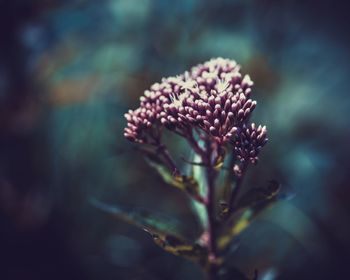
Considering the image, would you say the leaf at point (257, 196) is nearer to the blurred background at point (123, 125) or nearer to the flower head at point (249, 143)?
the flower head at point (249, 143)

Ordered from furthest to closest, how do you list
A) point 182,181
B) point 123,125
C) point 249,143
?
point 123,125 < point 182,181 < point 249,143

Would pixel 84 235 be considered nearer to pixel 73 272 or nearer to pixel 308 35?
pixel 73 272

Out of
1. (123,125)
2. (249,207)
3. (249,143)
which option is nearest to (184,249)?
(249,207)

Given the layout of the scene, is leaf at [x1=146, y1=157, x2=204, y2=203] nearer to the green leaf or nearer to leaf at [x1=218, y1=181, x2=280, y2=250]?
the green leaf

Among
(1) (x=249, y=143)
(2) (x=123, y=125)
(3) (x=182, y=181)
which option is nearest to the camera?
(1) (x=249, y=143)

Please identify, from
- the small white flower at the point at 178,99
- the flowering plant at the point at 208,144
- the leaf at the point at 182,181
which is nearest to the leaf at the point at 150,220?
the flowering plant at the point at 208,144

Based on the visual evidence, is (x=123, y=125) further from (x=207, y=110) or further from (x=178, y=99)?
(x=207, y=110)

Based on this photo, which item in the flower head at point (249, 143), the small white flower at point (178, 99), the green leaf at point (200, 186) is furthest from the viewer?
the green leaf at point (200, 186)

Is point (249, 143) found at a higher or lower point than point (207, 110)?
lower
